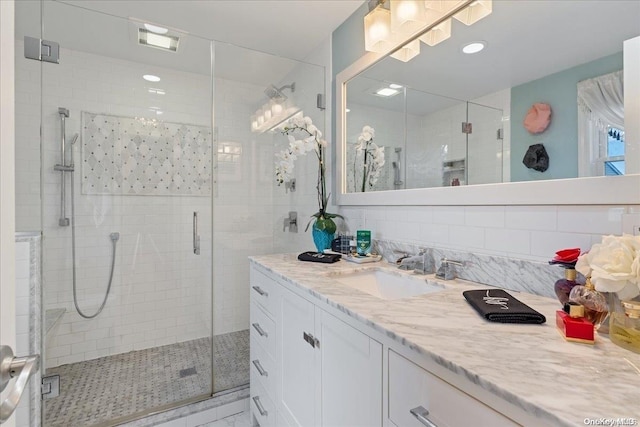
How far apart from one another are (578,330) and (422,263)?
70 centimetres

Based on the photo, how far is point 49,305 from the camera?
2.07 meters

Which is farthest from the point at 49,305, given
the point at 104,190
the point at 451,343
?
the point at 451,343

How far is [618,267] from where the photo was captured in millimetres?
613

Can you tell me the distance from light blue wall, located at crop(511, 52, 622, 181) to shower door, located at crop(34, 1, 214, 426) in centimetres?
216

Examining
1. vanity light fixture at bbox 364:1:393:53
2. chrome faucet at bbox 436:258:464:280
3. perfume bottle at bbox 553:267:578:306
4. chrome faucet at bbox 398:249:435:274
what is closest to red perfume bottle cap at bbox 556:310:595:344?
perfume bottle at bbox 553:267:578:306

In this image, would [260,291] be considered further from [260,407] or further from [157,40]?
[157,40]

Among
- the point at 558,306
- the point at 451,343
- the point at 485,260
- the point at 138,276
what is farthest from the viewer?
the point at 138,276

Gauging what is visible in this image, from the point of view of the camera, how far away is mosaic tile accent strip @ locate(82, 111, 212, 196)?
7.62 ft

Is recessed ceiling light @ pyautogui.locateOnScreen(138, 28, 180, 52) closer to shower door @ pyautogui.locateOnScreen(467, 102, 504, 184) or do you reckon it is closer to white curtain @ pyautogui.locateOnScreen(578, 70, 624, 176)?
shower door @ pyautogui.locateOnScreen(467, 102, 504, 184)

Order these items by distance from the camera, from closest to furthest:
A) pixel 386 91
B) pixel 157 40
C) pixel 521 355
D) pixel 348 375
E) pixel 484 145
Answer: pixel 521 355
pixel 348 375
pixel 484 145
pixel 386 91
pixel 157 40

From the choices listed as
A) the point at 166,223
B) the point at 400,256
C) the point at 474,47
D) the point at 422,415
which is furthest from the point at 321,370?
the point at 166,223

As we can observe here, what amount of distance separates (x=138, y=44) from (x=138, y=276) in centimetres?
180

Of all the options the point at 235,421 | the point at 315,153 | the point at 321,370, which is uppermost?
the point at 315,153

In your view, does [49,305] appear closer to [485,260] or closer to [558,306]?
[485,260]
